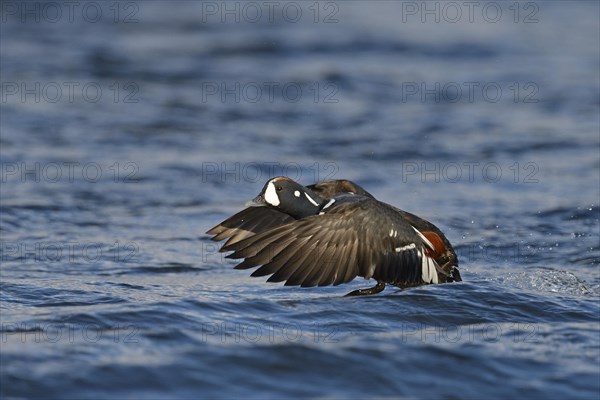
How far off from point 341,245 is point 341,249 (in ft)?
0.10

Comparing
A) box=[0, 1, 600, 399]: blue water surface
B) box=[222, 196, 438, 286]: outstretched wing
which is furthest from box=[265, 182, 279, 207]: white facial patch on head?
box=[0, 1, 600, 399]: blue water surface

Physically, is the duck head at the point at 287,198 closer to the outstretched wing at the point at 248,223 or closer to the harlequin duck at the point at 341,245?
the harlequin duck at the point at 341,245

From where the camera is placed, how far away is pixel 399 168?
1517 cm

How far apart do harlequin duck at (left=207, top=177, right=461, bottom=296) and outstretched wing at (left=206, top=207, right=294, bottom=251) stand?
1.34 feet

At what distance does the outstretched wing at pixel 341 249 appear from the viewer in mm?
8594

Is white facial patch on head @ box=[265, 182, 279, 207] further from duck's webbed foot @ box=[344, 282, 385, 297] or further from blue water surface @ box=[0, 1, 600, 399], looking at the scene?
duck's webbed foot @ box=[344, 282, 385, 297]

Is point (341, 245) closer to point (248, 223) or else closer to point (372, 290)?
point (372, 290)

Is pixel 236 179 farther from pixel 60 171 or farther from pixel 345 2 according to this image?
pixel 345 2

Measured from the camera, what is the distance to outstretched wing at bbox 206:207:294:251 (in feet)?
33.0

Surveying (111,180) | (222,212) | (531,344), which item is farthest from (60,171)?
(531,344)

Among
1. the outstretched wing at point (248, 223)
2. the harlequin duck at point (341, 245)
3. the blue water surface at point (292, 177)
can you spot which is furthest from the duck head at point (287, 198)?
the blue water surface at point (292, 177)

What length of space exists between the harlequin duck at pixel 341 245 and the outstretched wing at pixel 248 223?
0.41 m

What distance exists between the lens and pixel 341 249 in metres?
8.78

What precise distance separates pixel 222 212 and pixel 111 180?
6.03 feet
